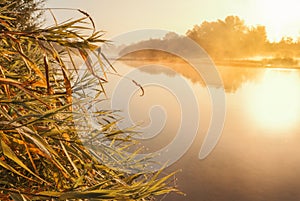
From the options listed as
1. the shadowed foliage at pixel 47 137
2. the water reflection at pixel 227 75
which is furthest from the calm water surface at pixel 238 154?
the water reflection at pixel 227 75

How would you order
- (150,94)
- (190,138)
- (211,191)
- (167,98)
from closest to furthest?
(211,191) → (190,138) → (167,98) → (150,94)

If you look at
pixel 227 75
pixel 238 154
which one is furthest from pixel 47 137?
pixel 227 75

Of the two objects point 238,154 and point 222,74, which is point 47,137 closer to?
point 238,154

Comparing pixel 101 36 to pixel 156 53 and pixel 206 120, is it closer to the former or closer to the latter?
pixel 206 120

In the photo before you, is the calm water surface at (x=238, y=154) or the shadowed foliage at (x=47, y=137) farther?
the calm water surface at (x=238, y=154)

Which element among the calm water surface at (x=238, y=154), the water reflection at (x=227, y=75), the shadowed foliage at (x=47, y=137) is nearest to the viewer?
the shadowed foliage at (x=47, y=137)

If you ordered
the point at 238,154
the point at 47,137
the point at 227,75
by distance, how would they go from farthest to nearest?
the point at 227,75, the point at 238,154, the point at 47,137

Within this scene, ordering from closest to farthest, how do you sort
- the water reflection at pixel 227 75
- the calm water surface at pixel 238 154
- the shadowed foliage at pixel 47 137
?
the shadowed foliage at pixel 47 137
the calm water surface at pixel 238 154
the water reflection at pixel 227 75

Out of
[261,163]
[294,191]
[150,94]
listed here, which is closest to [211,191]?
[294,191]

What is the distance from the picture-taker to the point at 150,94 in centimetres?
3145

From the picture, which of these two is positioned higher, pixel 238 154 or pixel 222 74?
pixel 222 74

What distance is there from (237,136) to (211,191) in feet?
24.6

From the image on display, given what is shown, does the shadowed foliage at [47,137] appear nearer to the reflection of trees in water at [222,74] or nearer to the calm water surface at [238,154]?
the calm water surface at [238,154]

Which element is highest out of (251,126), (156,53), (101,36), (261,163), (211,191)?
(156,53)
